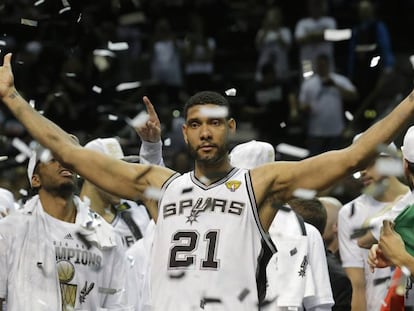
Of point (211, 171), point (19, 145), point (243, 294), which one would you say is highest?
point (19, 145)

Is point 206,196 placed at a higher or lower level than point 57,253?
higher

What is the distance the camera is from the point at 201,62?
542 inches

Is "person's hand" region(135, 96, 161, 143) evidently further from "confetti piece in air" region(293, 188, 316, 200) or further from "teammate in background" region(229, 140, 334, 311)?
"confetti piece in air" region(293, 188, 316, 200)

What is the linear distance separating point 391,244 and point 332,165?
60 centimetres

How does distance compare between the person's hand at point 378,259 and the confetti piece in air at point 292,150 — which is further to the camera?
the confetti piece in air at point 292,150

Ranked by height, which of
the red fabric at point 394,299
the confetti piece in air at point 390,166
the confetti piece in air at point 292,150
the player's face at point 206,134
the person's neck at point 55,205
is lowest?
the red fabric at point 394,299

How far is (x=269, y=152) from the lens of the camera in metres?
7.46

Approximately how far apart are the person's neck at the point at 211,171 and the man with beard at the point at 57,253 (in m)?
1.06

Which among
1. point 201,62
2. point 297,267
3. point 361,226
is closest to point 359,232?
point 361,226

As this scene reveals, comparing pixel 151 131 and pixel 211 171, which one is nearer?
pixel 211 171

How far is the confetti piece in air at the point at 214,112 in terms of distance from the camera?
6289mm

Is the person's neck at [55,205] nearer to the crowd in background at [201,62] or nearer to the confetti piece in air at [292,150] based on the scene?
the crowd in background at [201,62]

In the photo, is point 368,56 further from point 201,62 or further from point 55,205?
point 55,205

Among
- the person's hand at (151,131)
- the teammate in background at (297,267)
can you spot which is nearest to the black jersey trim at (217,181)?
the teammate in background at (297,267)
